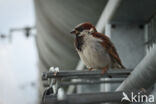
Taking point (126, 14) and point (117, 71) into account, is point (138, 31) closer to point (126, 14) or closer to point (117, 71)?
point (126, 14)

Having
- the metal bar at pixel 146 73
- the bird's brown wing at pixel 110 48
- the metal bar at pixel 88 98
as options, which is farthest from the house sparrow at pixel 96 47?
the metal bar at pixel 88 98

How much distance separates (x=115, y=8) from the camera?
9.69ft

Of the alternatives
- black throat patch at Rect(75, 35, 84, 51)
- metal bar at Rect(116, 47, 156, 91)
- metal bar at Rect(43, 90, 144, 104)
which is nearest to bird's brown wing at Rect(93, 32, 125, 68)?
black throat patch at Rect(75, 35, 84, 51)

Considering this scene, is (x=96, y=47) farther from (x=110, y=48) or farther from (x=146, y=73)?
(x=146, y=73)

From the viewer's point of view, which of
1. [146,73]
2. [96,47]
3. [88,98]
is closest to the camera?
[88,98]

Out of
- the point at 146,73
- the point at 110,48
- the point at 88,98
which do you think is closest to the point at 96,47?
the point at 110,48

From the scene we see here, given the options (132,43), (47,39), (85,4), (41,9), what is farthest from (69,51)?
(132,43)

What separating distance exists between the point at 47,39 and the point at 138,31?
313 centimetres

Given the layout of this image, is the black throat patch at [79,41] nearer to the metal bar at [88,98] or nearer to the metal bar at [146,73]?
the metal bar at [146,73]

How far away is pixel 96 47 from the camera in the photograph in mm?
2938

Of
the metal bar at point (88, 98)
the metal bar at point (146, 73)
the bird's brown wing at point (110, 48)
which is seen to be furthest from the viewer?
the bird's brown wing at point (110, 48)

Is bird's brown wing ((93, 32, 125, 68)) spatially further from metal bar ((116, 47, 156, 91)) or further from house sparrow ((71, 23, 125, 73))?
metal bar ((116, 47, 156, 91))

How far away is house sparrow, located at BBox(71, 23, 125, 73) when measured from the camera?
9.61 feet

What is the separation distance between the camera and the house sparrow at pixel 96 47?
2930 millimetres
